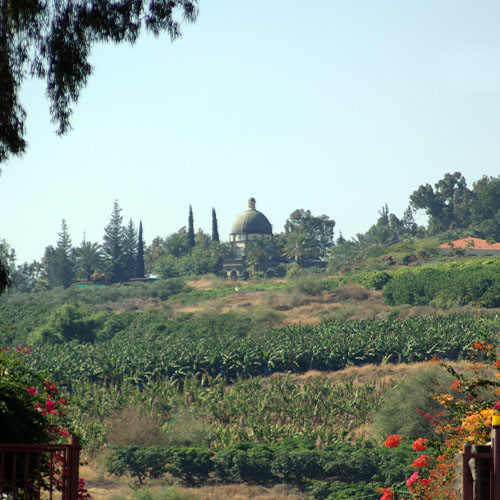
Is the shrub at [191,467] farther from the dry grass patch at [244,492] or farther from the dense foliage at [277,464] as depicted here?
the dry grass patch at [244,492]

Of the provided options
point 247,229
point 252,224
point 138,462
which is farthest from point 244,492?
point 252,224

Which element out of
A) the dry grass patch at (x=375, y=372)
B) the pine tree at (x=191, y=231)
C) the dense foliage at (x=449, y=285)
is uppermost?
the pine tree at (x=191, y=231)

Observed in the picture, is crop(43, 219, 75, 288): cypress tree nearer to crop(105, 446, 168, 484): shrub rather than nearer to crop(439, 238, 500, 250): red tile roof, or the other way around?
crop(439, 238, 500, 250): red tile roof

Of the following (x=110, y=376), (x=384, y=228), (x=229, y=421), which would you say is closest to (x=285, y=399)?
(x=229, y=421)

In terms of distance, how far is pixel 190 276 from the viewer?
79188 mm

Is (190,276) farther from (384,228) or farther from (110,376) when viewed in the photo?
(110,376)

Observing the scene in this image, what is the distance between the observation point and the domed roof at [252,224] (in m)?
98.0

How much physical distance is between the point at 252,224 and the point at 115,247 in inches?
760

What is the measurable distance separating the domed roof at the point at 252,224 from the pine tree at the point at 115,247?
53.7 feet

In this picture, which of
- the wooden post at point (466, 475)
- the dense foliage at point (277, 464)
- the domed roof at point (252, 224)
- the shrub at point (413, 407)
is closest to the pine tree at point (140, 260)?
the domed roof at point (252, 224)

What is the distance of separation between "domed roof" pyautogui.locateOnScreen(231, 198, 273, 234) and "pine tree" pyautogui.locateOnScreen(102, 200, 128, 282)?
1636cm

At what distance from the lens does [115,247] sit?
85.6 metres

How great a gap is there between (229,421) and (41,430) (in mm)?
21731

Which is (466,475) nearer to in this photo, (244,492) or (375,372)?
(244,492)
